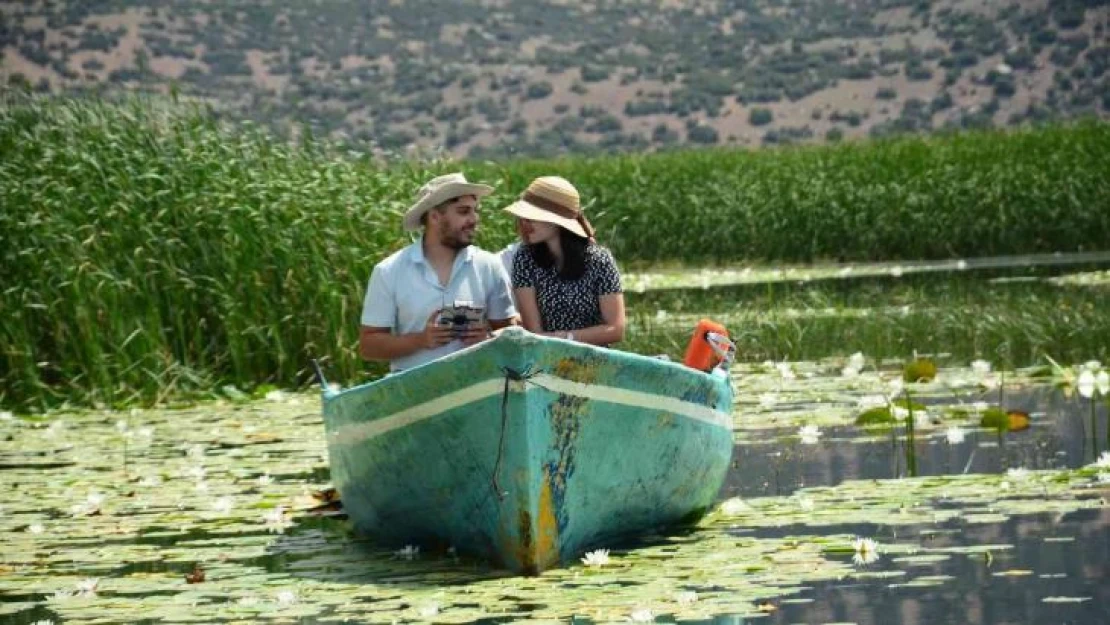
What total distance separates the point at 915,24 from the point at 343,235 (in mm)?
83515

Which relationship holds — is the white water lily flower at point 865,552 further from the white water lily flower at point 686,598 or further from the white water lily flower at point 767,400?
the white water lily flower at point 767,400

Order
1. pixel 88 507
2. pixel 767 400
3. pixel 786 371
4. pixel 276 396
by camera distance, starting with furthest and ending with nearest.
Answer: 1. pixel 276 396
2. pixel 786 371
3. pixel 767 400
4. pixel 88 507

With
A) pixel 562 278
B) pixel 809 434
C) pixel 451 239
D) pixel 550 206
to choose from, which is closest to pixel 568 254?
pixel 562 278

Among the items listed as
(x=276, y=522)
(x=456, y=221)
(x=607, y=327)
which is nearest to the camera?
(x=456, y=221)

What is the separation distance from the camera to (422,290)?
9914 mm

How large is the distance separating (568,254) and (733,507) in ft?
4.47

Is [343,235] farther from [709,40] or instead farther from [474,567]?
[709,40]

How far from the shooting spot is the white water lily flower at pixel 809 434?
12172mm

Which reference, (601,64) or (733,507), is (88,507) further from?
(601,64)

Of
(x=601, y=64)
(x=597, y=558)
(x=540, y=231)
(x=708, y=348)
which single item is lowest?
(x=597, y=558)

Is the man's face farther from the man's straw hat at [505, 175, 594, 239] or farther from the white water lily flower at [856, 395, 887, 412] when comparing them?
the white water lily flower at [856, 395, 887, 412]

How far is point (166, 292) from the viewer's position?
16.7m

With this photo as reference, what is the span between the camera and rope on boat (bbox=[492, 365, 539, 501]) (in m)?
8.47

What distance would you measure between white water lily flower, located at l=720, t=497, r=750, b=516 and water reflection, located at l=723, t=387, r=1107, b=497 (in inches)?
16.8
